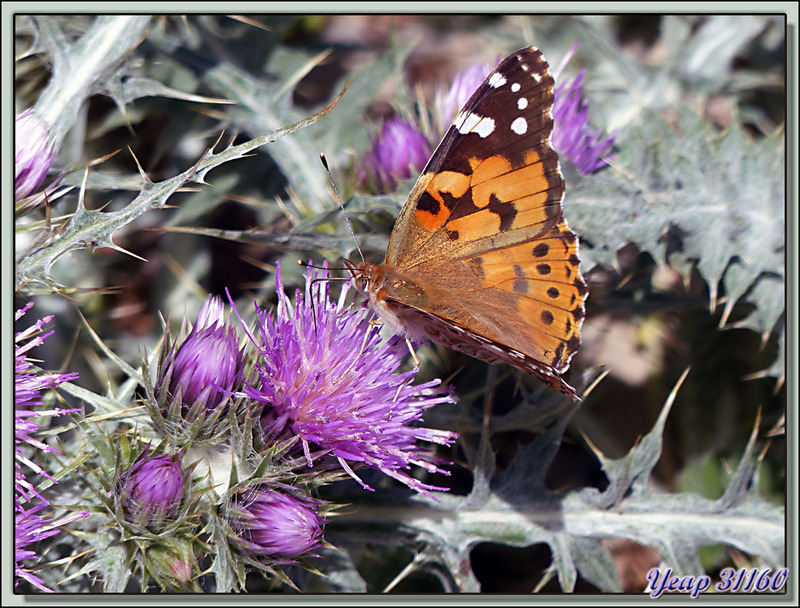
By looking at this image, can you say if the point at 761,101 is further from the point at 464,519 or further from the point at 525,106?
the point at 464,519

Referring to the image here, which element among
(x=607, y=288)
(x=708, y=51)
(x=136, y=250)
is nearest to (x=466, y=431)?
(x=607, y=288)

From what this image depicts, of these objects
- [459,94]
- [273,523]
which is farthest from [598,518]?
[459,94]

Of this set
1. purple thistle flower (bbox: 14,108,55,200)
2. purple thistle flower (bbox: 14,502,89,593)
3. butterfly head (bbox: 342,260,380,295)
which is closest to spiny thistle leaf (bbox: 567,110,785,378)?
butterfly head (bbox: 342,260,380,295)

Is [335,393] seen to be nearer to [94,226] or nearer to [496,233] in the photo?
[496,233]

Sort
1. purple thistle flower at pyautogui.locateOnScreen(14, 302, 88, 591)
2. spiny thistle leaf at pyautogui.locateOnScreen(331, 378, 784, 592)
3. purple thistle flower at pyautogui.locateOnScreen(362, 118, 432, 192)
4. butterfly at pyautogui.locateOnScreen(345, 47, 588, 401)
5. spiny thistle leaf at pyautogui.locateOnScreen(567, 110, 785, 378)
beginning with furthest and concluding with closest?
1. purple thistle flower at pyautogui.locateOnScreen(362, 118, 432, 192)
2. spiny thistle leaf at pyautogui.locateOnScreen(567, 110, 785, 378)
3. spiny thistle leaf at pyautogui.locateOnScreen(331, 378, 784, 592)
4. butterfly at pyautogui.locateOnScreen(345, 47, 588, 401)
5. purple thistle flower at pyautogui.locateOnScreen(14, 302, 88, 591)

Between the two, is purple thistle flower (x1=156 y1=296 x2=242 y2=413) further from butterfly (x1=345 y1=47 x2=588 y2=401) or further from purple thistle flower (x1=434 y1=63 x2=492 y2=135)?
purple thistle flower (x1=434 y1=63 x2=492 y2=135)

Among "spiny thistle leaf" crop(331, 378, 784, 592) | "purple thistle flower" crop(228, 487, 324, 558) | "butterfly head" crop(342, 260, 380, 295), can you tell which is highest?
"butterfly head" crop(342, 260, 380, 295)
